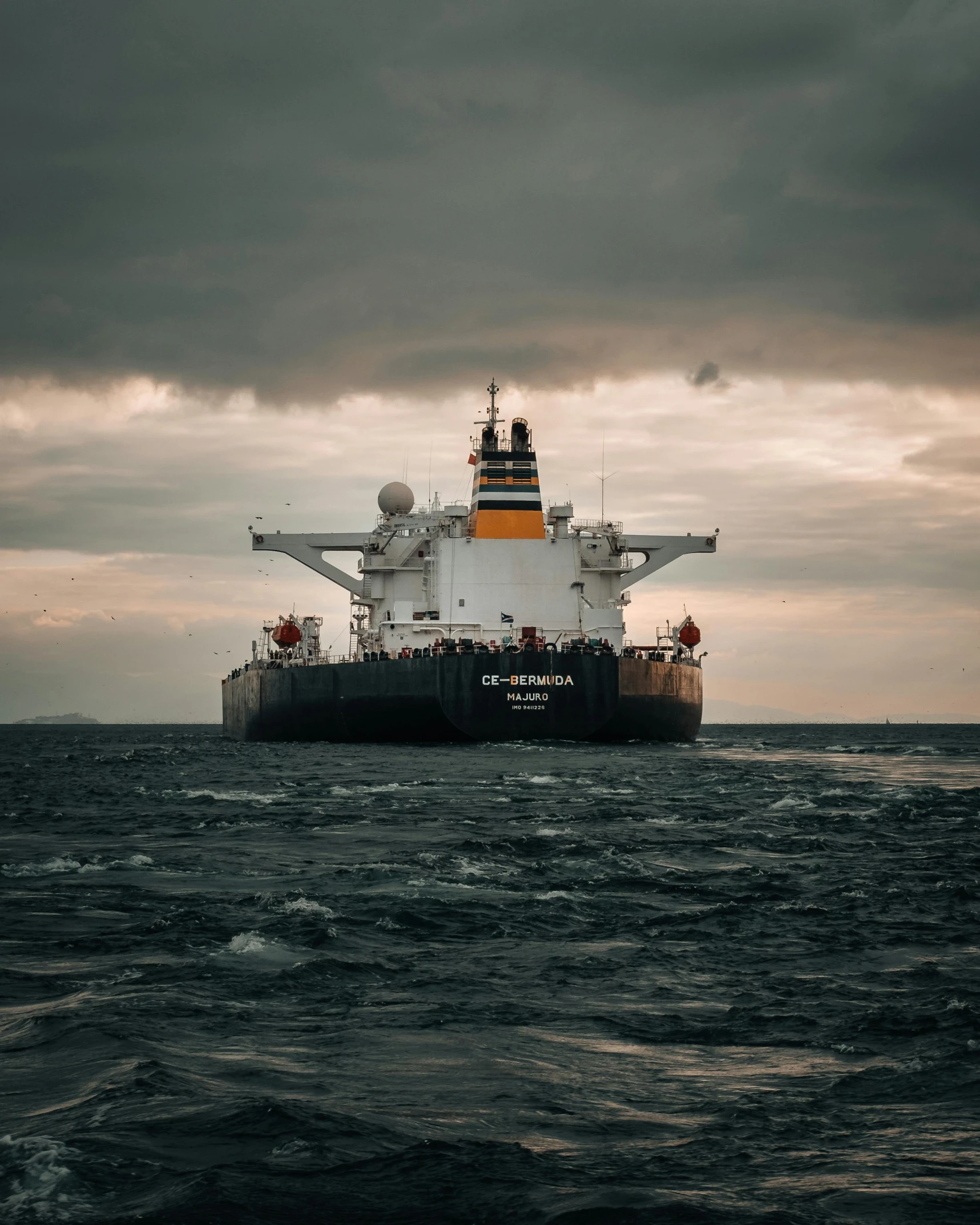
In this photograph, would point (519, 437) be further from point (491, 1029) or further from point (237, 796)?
point (491, 1029)

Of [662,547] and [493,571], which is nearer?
[493,571]

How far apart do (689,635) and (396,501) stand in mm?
17815

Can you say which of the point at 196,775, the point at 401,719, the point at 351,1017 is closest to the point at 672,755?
the point at 401,719

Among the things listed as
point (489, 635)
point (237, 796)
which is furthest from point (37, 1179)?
point (489, 635)

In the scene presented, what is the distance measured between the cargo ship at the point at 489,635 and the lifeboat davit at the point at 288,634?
10 cm

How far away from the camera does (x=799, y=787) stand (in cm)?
3794

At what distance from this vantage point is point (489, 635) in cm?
6050

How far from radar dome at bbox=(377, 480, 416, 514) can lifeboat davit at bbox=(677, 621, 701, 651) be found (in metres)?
16.6

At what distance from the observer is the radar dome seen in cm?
7194

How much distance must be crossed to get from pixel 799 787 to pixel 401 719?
21.0 metres

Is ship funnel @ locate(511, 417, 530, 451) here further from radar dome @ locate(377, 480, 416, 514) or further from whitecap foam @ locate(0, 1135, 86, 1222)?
whitecap foam @ locate(0, 1135, 86, 1222)

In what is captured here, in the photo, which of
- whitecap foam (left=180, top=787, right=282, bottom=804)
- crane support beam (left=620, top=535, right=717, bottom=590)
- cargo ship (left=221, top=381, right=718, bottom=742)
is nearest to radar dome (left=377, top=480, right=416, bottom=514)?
cargo ship (left=221, top=381, right=718, bottom=742)

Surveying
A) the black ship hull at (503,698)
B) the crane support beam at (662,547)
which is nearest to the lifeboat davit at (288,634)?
the black ship hull at (503,698)

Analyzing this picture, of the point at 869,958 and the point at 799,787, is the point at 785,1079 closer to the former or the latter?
the point at 869,958
